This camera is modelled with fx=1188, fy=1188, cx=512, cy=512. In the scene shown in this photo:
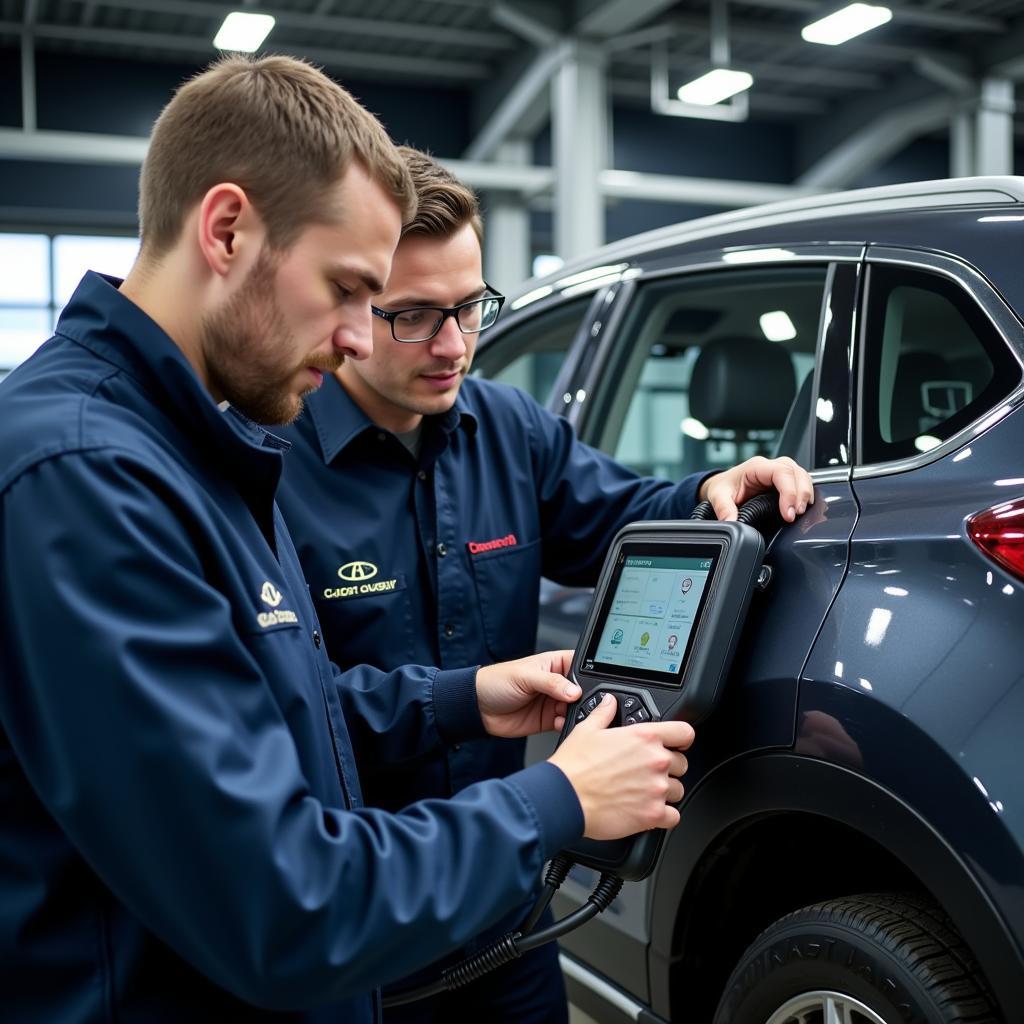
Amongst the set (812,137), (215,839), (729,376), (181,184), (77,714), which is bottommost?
(215,839)

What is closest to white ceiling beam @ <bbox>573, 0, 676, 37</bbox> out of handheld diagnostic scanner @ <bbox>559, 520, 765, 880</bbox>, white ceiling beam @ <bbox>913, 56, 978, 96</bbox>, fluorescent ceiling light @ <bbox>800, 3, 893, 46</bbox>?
Answer: fluorescent ceiling light @ <bbox>800, 3, 893, 46</bbox>

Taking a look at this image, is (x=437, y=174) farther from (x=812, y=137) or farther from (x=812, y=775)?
(x=812, y=137)

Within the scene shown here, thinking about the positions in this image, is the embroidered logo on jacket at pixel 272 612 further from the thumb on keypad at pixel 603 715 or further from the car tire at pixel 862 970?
the car tire at pixel 862 970

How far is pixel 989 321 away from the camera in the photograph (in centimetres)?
161

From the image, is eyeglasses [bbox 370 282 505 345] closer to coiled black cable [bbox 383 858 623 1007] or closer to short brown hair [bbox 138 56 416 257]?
short brown hair [bbox 138 56 416 257]

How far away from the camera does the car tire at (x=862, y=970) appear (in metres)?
1.45

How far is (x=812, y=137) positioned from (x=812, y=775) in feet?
43.1

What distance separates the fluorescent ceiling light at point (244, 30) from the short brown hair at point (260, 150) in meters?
7.64

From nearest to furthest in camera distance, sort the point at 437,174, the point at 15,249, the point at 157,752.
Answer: the point at 157,752, the point at 437,174, the point at 15,249

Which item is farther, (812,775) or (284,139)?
(812,775)

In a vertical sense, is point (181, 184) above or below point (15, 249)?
below

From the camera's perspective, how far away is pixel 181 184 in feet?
3.63

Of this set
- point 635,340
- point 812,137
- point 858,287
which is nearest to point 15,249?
point 812,137

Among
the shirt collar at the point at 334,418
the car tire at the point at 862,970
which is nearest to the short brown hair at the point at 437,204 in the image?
the shirt collar at the point at 334,418
